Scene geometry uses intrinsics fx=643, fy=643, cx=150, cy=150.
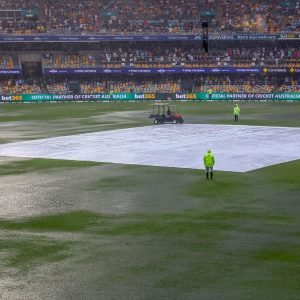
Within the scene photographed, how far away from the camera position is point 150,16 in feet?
298

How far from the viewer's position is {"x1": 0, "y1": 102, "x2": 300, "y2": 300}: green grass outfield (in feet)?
46.1

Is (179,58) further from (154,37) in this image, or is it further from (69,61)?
(69,61)

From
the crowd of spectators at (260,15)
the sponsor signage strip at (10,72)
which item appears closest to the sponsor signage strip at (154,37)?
the crowd of spectators at (260,15)

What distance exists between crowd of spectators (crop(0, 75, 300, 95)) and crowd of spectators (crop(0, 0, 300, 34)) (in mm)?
6705

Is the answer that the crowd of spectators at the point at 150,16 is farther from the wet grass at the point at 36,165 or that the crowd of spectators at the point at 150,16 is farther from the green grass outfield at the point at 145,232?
the green grass outfield at the point at 145,232

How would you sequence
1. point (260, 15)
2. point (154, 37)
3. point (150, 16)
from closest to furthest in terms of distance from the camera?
1. point (154, 37)
2. point (260, 15)
3. point (150, 16)

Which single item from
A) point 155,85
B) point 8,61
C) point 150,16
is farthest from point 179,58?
point 8,61

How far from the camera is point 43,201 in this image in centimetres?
2302

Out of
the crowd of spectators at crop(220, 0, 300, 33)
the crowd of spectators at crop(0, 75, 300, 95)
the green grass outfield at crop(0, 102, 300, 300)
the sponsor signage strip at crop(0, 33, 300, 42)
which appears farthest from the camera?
the crowd of spectators at crop(220, 0, 300, 33)

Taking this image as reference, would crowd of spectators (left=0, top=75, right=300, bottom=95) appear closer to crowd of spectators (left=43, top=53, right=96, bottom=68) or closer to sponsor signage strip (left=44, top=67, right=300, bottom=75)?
sponsor signage strip (left=44, top=67, right=300, bottom=75)

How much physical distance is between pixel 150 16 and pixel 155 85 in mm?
10596

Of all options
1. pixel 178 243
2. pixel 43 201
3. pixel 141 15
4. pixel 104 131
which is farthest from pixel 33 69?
pixel 178 243

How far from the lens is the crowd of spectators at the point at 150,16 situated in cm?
8762

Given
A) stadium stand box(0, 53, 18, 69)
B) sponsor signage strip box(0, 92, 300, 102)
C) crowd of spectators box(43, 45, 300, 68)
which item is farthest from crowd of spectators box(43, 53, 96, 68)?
sponsor signage strip box(0, 92, 300, 102)
